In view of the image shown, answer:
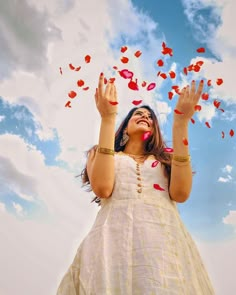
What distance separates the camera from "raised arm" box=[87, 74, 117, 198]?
240 centimetres

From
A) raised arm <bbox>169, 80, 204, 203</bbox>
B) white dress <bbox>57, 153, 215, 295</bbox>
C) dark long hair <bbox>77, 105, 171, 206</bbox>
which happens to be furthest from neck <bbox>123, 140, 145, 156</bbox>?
raised arm <bbox>169, 80, 204, 203</bbox>

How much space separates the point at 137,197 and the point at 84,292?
2.17 ft

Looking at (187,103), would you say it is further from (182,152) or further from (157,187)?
(157,187)

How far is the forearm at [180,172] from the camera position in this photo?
8.05 ft

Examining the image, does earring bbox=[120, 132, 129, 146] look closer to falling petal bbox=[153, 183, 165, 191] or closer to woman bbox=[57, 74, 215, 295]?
woman bbox=[57, 74, 215, 295]

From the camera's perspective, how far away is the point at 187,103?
8.37 feet

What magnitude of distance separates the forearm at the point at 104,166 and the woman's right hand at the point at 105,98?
11 cm

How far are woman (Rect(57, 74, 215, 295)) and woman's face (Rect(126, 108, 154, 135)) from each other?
22 cm

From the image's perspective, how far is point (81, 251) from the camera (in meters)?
2.32

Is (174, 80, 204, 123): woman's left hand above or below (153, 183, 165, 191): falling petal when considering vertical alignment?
above

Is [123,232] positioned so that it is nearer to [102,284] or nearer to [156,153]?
[102,284]

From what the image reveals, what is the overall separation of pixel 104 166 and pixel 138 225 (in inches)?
16.5

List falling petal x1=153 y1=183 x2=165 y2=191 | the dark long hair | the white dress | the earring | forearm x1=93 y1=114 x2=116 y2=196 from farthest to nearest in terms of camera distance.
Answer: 1. the earring
2. the dark long hair
3. falling petal x1=153 y1=183 x2=165 y2=191
4. forearm x1=93 y1=114 x2=116 y2=196
5. the white dress

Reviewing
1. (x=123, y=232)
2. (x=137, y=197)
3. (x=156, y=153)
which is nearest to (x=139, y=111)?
(x=156, y=153)
